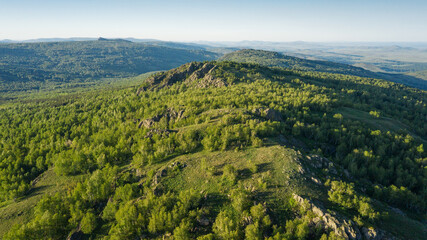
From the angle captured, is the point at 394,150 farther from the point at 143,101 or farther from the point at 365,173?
the point at 143,101

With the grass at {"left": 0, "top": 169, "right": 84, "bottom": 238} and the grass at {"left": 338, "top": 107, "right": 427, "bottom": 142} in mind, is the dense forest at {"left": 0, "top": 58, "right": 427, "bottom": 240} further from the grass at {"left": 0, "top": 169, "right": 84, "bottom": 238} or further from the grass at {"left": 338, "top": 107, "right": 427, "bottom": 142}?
the grass at {"left": 338, "top": 107, "right": 427, "bottom": 142}

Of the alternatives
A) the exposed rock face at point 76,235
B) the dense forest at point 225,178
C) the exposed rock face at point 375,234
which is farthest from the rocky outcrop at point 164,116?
the exposed rock face at point 375,234

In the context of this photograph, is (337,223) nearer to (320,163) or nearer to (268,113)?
(320,163)

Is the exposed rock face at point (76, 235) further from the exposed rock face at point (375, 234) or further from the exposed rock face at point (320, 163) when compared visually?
the exposed rock face at point (320, 163)

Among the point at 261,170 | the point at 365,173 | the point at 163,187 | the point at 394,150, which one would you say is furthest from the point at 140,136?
the point at 394,150

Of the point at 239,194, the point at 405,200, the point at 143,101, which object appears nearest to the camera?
the point at 239,194

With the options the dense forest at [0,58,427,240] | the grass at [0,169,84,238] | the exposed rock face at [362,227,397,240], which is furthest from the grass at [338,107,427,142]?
the grass at [0,169,84,238]
